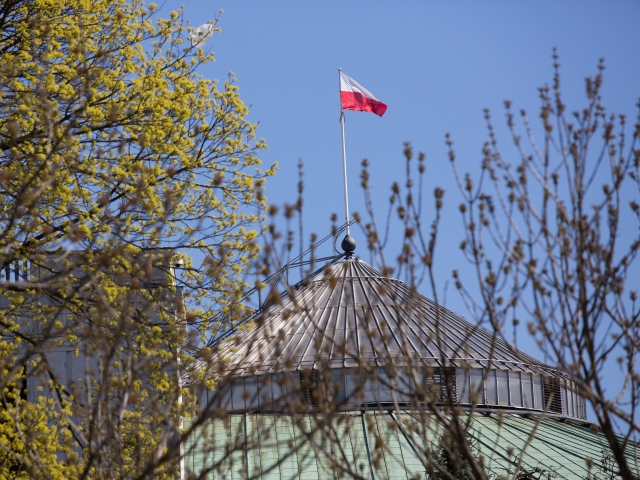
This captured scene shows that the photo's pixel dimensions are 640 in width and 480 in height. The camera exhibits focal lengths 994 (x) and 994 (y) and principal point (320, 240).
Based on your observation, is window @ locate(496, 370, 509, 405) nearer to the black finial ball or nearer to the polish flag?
the black finial ball

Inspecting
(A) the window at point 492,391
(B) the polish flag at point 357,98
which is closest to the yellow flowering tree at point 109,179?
(A) the window at point 492,391

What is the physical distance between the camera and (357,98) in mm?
32875

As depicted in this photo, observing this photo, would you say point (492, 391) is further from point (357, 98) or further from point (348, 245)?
point (357, 98)

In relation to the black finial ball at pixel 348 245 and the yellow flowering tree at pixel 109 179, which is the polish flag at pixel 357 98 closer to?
the black finial ball at pixel 348 245

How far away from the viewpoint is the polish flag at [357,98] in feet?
107

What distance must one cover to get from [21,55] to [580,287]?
321 inches

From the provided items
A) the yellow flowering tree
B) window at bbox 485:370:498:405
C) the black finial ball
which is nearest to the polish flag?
the black finial ball

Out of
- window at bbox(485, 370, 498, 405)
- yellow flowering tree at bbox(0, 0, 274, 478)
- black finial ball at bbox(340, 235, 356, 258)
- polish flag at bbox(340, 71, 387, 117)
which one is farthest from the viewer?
polish flag at bbox(340, 71, 387, 117)

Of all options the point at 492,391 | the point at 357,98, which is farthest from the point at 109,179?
the point at 357,98

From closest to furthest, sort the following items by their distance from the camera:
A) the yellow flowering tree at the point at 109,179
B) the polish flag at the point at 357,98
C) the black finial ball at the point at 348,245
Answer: the yellow flowering tree at the point at 109,179, the black finial ball at the point at 348,245, the polish flag at the point at 357,98

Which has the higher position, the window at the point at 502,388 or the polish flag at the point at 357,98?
the polish flag at the point at 357,98

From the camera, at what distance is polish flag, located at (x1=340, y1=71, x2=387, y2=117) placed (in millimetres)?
32594

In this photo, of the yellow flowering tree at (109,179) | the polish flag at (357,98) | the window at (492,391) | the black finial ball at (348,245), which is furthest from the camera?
the polish flag at (357,98)

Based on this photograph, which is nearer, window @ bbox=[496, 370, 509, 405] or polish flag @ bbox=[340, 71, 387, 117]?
window @ bbox=[496, 370, 509, 405]
